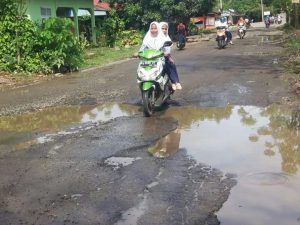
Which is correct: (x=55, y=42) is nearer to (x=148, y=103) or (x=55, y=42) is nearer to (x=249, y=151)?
(x=148, y=103)

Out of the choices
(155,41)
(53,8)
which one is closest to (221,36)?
(53,8)

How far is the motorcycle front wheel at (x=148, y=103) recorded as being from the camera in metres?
8.30

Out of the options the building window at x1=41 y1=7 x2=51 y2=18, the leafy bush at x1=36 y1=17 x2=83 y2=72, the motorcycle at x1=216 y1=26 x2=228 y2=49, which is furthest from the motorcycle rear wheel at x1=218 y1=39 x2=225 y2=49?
the leafy bush at x1=36 y1=17 x2=83 y2=72

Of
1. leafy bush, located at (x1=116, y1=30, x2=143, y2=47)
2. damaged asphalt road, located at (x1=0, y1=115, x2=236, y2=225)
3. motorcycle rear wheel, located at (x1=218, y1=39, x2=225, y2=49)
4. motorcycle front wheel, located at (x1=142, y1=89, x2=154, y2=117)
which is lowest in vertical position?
damaged asphalt road, located at (x1=0, y1=115, x2=236, y2=225)

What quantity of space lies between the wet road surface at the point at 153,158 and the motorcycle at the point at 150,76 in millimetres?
317

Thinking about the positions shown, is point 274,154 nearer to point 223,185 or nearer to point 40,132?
point 223,185

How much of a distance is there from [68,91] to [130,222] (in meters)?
8.30

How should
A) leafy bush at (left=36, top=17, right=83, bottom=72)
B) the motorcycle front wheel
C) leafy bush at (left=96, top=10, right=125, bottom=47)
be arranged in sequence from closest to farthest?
the motorcycle front wheel < leafy bush at (left=36, top=17, right=83, bottom=72) < leafy bush at (left=96, top=10, right=125, bottom=47)

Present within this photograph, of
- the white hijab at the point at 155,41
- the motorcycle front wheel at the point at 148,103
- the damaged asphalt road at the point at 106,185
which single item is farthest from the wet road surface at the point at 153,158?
the white hijab at the point at 155,41

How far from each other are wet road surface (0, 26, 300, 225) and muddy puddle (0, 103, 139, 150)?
0.06ft

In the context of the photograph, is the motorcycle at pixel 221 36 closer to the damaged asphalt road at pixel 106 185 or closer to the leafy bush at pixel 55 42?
the leafy bush at pixel 55 42

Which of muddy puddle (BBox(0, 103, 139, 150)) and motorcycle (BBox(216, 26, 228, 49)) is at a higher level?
motorcycle (BBox(216, 26, 228, 49))

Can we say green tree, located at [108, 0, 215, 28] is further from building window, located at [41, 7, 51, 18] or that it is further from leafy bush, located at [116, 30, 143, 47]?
building window, located at [41, 7, 51, 18]

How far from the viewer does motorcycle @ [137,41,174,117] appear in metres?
8.38
